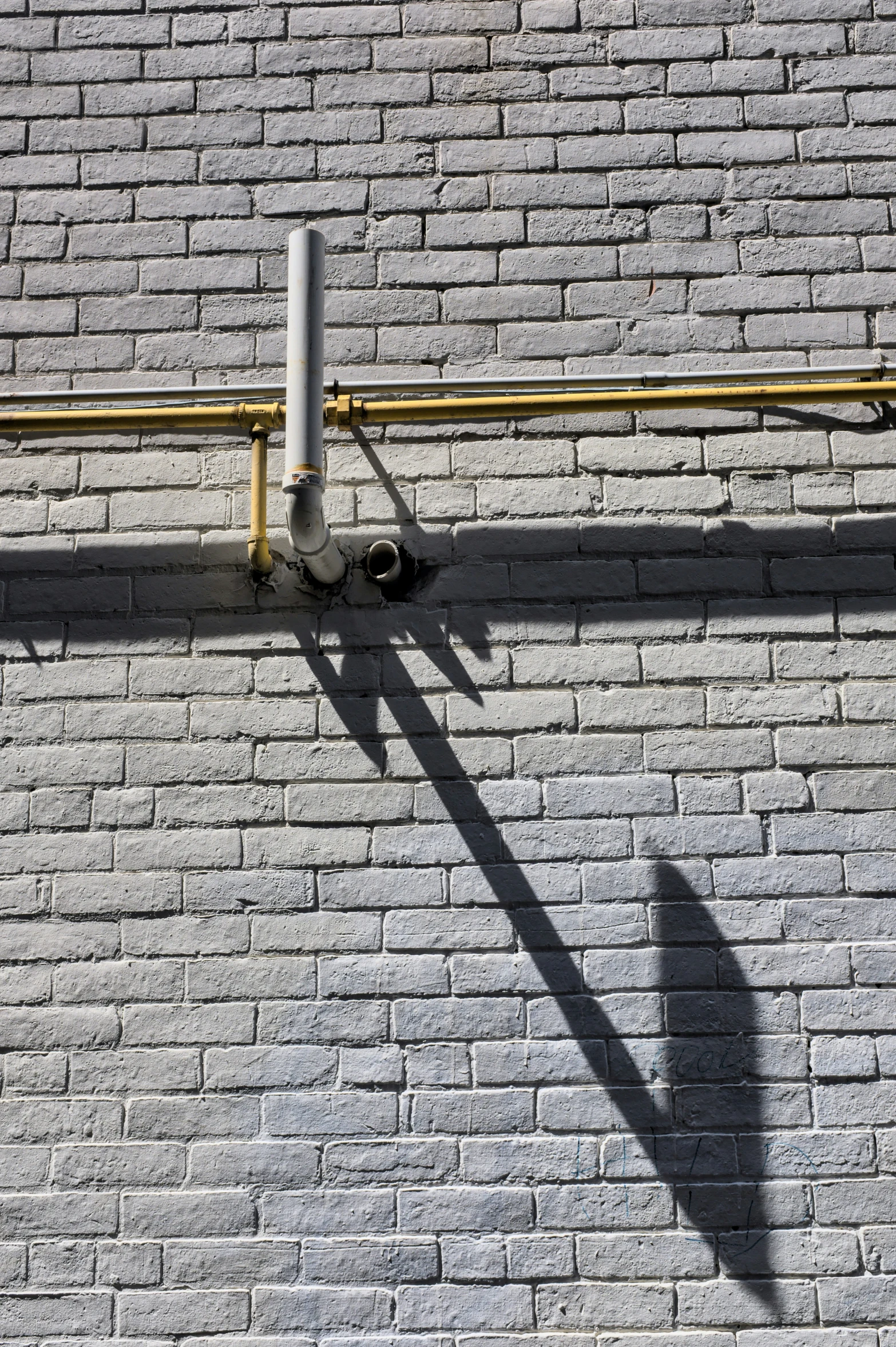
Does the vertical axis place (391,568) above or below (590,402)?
below

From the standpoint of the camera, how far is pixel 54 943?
2215 mm

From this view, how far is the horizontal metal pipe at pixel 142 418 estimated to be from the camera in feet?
7.55

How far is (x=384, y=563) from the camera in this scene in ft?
7.62

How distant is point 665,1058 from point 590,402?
137cm

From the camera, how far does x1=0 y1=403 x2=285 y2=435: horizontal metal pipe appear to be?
90.7 inches

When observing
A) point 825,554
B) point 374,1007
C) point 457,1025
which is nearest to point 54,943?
point 374,1007

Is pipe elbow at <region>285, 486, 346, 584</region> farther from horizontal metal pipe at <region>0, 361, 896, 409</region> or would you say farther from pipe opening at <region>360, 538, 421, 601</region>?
horizontal metal pipe at <region>0, 361, 896, 409</region>

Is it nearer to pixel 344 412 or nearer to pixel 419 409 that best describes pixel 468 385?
pixel 419 409

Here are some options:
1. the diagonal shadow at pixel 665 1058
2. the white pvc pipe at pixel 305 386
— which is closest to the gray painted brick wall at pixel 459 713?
the diagonal shadow at pixel 665 1058

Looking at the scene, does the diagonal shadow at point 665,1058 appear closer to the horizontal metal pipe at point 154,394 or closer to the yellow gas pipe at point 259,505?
the yellow gas pipe at point 259,505

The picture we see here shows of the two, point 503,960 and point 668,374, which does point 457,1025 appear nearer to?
point 503,960

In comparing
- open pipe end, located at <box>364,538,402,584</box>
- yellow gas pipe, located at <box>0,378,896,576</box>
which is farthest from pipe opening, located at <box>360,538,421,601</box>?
yellow gas pipe, located at <box>0,378,896,576</box>

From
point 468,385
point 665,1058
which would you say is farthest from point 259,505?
point 665,1058

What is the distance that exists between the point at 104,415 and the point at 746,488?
143 cm
